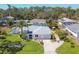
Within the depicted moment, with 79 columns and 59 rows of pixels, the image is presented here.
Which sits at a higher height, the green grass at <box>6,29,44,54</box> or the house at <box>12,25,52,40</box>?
the house at <box>12,25,52,40</box>

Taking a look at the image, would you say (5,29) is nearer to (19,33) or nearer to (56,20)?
(19,33)

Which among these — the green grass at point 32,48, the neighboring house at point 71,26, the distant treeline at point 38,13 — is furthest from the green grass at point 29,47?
the neighboring house at point 71,26

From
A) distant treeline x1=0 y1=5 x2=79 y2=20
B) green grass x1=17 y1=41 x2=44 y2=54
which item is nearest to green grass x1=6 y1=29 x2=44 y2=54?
green grass x1=17 y1=41 x2=44 y2=54

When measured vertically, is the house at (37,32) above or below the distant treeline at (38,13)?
below

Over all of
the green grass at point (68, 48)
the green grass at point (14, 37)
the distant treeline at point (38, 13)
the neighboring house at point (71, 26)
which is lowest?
the green grass at point (68, 48)

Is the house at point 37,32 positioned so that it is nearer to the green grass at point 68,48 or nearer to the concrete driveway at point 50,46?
the concrete driveway at point 50,46

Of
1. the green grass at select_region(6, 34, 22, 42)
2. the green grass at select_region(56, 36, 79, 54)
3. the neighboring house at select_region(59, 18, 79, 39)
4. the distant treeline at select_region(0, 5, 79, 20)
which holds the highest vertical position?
the distant treeline at select_region(0, 5, 79, 20)

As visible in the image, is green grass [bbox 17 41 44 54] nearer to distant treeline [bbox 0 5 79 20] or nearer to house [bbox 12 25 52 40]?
house [bbox 12 25 52 40]

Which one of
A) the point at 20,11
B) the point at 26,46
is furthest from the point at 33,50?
the point at 20,11
